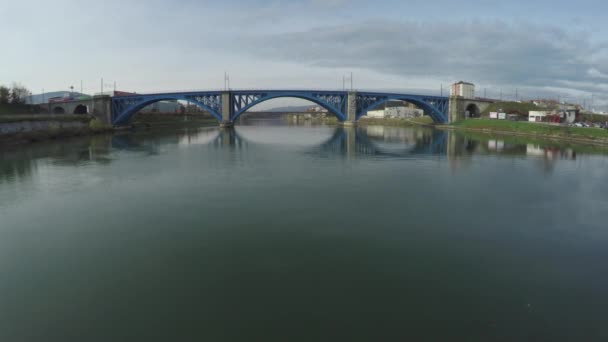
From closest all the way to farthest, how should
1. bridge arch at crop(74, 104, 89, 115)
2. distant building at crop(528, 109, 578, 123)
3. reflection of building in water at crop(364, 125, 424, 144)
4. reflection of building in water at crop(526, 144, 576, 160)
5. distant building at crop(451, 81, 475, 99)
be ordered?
reflection of building in water at crop(526, 144, 576, 160) < reflection of building in water at crop(364, 125, 424, 144) < distant building at crop(528, 109, 578, 123) < bridge arch at crop(74, 104, 89, 115) < distant building at crop(451, 81, 475, 99)

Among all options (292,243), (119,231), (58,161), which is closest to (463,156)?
(292,243)

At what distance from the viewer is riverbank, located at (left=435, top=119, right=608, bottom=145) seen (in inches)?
1736

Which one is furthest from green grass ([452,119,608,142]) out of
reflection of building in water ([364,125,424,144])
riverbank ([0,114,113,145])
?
riverbank ([0,114,113,145])

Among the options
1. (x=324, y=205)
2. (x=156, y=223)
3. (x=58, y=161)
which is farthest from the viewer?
(x=58, y=161)

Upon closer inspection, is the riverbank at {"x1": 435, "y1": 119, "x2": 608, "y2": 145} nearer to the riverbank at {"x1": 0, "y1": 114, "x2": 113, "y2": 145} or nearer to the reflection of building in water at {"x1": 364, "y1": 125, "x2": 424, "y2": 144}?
the reflection of building in water at {"x1": 364, "y1": 125, "x2": 424, "y2": 144}

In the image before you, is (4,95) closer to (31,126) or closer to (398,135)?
(31,126)

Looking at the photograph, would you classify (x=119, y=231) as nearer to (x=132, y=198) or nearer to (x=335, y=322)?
(x=132, y=198)

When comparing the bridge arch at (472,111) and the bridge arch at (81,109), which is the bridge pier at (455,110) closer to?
→ the bridge arch at (472,111)

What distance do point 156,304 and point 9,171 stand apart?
21659mm

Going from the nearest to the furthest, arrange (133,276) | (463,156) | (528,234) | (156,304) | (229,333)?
(229,333) → (156,304) → (133,276) → (528,234) → (463,156)

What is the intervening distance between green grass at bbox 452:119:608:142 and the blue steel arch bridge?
42.6 feet

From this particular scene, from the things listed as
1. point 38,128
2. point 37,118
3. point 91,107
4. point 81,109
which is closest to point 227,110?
point 91,107

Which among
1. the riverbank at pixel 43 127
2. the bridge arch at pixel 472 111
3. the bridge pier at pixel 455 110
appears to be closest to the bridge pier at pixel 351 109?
the bridge pier at pixel 455 110

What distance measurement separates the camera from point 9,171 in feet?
74.6
